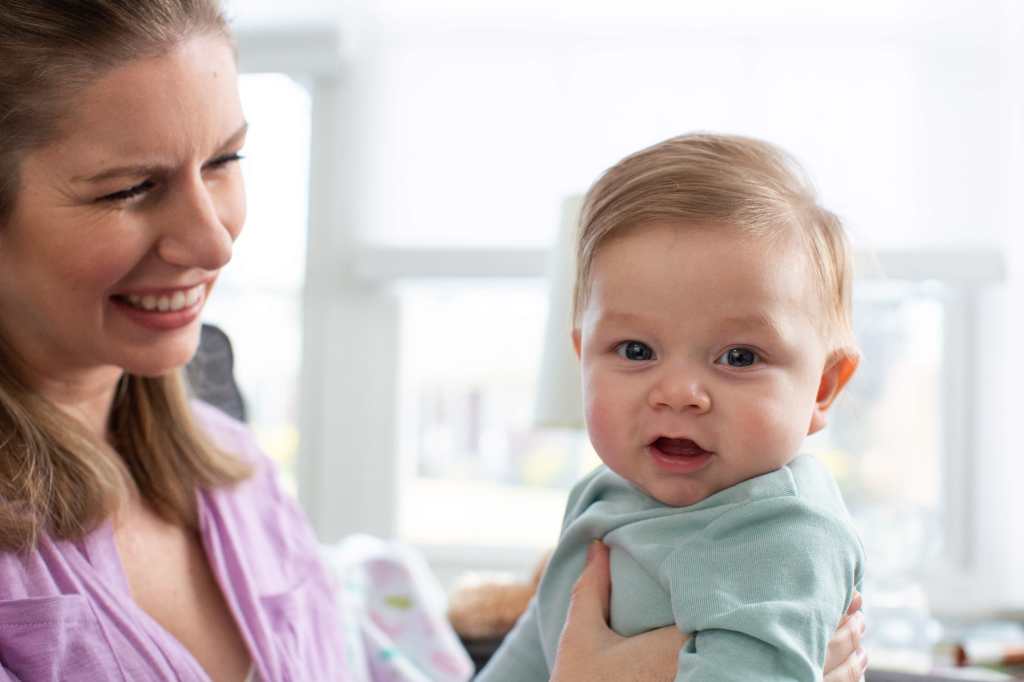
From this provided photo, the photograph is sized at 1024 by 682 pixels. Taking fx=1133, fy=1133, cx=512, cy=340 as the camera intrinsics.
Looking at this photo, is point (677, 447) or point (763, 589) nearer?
point (763, 589)

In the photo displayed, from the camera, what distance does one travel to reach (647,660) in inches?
43.0

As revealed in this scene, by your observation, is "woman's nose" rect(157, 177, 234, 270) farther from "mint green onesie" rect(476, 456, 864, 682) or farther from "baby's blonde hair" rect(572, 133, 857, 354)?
"mint green onesie" rect(476, 456, 864, 682)

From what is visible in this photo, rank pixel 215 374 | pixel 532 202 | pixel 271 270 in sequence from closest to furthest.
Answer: pixel 215 374, pixel 532 202, pixel 271 270

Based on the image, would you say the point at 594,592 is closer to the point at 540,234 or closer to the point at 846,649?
the point at 846,649

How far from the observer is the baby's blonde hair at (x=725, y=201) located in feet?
3.63

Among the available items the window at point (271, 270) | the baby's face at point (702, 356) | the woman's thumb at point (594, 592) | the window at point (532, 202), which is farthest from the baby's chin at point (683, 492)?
the window at point (271, 270)

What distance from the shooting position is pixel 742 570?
1.03m

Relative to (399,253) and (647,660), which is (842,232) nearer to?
(647,660)

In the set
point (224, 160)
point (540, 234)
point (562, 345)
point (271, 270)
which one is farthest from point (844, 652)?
point (271, 270)

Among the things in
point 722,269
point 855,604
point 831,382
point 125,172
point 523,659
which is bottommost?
point 523,659

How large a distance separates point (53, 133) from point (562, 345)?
3.59 feet

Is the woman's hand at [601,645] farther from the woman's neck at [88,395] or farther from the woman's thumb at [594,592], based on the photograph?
the woman's neck at [88,395]

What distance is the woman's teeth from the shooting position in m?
1.38

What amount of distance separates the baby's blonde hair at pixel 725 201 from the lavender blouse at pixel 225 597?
0.66 m
